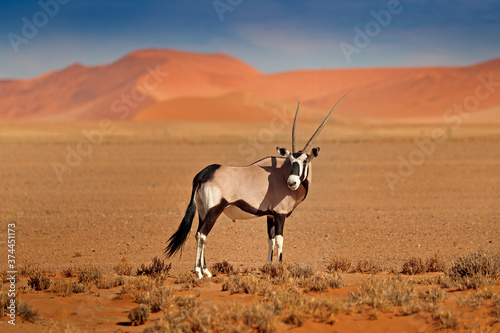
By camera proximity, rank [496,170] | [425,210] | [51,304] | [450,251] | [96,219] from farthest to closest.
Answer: [496,170]
[425,210]
[96,219]
[450,251]
[51,304]

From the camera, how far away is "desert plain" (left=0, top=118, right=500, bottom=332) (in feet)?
23.1

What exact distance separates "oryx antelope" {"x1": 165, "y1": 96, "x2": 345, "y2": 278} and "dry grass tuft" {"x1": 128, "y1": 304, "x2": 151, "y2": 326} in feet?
5.87

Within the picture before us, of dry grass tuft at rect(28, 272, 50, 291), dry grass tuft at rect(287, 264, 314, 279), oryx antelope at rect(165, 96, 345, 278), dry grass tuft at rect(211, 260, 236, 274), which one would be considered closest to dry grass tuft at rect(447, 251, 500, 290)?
dry grass tuft at rect(287, 264, 314, 279)

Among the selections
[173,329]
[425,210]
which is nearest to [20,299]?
[173,329]

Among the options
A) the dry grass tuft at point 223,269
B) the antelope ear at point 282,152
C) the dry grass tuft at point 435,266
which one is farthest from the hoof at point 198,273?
the dry grass tuft at point 435,266

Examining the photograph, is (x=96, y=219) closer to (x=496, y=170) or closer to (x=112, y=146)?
(x=496, y=170)

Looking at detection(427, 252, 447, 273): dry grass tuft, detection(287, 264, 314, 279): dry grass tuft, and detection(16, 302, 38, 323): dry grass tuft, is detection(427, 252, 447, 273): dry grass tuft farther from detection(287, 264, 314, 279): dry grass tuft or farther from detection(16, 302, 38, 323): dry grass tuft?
detection(16, 302, 38, 323): dry grass tuft

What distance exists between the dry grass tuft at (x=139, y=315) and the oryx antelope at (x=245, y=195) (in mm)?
1790

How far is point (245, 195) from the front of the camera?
876 centimetres

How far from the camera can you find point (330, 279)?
312 inches

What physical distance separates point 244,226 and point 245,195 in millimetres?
5650

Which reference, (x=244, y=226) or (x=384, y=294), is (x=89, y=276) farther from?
(x=244, y=226)

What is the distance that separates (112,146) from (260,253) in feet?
102

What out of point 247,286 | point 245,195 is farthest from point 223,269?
point 247,286
